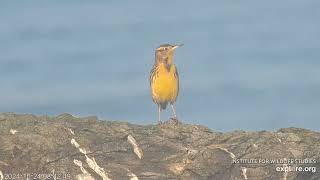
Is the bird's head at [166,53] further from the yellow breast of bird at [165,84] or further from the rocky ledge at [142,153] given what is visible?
the rocky ledge at [142,153]

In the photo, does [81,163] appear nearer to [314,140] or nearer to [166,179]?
[166,179]

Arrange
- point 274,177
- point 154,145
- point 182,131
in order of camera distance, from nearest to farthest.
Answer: point 274,177, point 154,145, point 182,131

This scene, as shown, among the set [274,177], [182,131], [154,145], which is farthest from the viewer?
[182,131]

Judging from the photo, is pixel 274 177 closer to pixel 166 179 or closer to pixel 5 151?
pixel 166 179

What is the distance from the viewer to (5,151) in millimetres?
23375

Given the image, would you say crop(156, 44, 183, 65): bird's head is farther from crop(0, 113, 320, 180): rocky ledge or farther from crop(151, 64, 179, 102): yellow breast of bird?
crop(0, 113, 320, 180): rocky ledge

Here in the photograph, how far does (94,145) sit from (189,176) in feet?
10.2

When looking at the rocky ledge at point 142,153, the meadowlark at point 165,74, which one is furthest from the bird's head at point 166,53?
the rocky ledge at point 142,153

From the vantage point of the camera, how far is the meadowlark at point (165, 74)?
108 feet

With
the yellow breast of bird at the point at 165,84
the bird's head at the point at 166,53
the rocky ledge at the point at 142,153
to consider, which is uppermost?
the bird's head at the point at 166,53

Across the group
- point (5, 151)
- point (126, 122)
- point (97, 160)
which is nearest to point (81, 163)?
point (97, 160)

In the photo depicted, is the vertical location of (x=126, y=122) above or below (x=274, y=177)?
above

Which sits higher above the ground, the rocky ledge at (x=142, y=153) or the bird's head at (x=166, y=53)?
the bird's head at (x=166, y=53)

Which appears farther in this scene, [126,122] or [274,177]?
[126,122]
